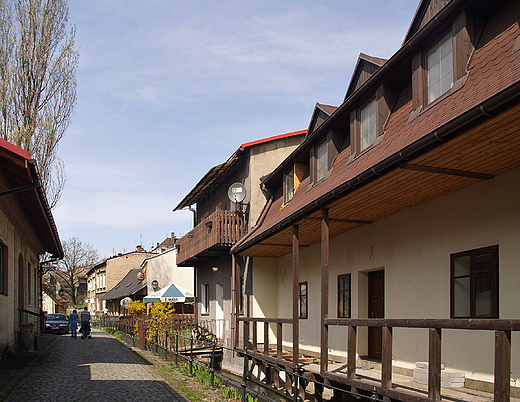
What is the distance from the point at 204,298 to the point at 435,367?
18.4m

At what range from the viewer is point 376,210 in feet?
33.6

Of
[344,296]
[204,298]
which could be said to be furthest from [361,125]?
[204,298]

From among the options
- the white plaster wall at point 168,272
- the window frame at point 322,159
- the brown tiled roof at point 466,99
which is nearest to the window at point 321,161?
the window frame at point 322,159

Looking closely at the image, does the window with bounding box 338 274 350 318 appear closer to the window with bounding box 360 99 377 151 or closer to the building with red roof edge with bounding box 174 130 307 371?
the window with bounding box 360 99 377 151

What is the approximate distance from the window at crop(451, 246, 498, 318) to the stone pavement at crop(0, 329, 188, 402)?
4.98 m

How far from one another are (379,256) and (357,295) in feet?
4.25

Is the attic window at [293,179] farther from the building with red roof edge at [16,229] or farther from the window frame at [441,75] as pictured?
the window frame at [441,75]

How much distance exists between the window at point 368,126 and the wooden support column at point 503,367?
5.41m

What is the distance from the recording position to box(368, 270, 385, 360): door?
11.3 m

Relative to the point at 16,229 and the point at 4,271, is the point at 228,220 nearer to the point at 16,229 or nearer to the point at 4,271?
the point at 16,229

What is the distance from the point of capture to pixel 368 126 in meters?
10.4

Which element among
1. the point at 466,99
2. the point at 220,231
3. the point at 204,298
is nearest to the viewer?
the point at 466,99

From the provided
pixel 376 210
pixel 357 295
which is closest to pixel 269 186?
pixel 357 295

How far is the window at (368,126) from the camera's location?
33.6ft
